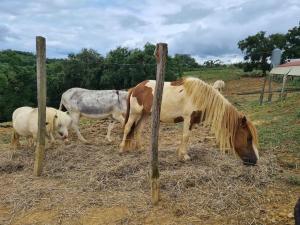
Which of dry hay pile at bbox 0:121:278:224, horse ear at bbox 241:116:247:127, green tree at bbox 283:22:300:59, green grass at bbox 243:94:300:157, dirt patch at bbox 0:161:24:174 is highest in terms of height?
green tree at bbox 283:22:300:59

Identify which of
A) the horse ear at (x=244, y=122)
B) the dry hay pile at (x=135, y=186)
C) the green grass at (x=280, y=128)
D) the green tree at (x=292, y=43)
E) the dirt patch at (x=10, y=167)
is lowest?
the dirt patch at (x=10, y=167)

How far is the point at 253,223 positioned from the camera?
4.18m

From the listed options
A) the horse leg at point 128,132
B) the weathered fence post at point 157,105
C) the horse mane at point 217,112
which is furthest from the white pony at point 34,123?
the weathered fence post at point 157,105

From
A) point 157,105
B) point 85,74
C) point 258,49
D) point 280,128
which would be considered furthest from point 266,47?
point 157,105

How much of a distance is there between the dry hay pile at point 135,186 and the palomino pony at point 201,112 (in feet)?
1.10

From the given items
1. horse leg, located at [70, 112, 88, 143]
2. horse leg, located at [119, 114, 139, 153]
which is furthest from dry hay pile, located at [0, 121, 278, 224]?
horse leg, located at [70, 112, 88, 143]

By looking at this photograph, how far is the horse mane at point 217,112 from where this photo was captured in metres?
6.09

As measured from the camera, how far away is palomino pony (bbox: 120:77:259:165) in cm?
605

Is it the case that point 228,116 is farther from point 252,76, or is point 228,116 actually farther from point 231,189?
point 252,76

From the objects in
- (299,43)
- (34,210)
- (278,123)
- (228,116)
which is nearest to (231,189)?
(228,116)

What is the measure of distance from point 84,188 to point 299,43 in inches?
1418

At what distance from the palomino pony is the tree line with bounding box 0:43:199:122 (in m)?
14.2

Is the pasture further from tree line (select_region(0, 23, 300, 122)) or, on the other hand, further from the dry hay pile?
tree line (select_region(0, 23, 300, 122))

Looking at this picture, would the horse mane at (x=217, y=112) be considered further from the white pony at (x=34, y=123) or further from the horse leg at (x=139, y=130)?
the white pony at (x=34, y=123)
